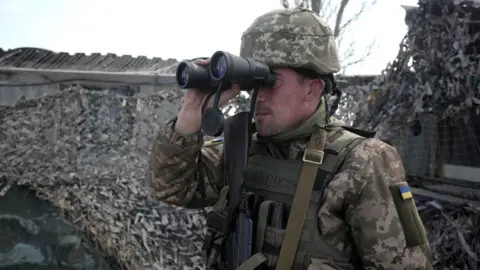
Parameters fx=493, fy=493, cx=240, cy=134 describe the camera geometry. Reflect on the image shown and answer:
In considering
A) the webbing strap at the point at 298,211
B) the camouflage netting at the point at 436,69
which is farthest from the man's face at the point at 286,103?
the camouflage netting at the point at 436,69

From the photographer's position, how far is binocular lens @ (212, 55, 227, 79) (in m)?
1.66

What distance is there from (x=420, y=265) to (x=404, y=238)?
111 mm

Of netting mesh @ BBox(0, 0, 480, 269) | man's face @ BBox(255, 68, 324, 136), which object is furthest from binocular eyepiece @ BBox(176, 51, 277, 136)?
netting mesh @ BBox(0, 0, 480, 269)

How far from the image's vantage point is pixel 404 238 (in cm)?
170

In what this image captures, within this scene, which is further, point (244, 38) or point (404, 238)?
point (244, 38)

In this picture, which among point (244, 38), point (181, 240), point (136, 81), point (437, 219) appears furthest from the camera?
point (136, 81)

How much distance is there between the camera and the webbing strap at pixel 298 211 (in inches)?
67.6

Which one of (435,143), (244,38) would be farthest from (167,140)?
(435,143)

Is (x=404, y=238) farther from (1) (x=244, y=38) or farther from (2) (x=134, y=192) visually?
(2) (x=134, y=192)

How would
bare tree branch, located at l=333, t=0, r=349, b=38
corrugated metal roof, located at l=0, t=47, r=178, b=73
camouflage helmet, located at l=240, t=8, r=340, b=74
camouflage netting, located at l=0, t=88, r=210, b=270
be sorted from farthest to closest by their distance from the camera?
bare tree branch, located at l=333, t=0, r=349, b=38, corrugated metal roof, located at l=0, t=47, r=178, b=73, camouflage netting, located at l=0, t=88, r=210, b=270, camouflage helmet, located at l=240, t=8, r=340, b=74

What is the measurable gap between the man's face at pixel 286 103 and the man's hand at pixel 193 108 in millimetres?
131

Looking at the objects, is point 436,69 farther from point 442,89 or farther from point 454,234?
point 454,234

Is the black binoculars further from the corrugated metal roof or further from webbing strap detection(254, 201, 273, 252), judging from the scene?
the corrugated metal roof

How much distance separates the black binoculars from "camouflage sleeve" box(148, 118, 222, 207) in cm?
26
